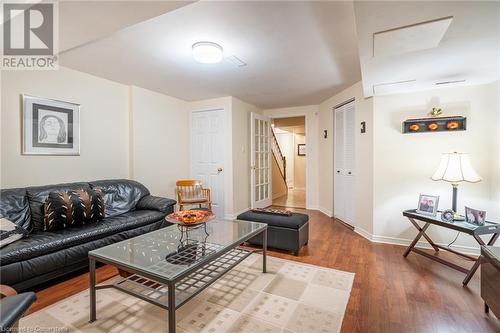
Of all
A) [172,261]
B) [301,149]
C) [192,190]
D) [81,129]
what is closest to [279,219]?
[172,261]

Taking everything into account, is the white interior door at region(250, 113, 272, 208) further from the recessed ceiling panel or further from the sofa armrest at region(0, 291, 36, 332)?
the sofa armrest at region(0, 291, 36, 332)

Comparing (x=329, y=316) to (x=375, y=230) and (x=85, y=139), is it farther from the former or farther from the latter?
(x=85, y=139)

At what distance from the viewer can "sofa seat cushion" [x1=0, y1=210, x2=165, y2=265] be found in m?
1.86

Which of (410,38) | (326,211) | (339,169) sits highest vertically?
(410,38)

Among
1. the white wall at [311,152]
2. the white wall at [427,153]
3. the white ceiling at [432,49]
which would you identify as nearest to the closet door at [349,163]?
the white wall at [427,153]

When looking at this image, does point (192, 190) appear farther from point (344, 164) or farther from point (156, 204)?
point (344, 164)

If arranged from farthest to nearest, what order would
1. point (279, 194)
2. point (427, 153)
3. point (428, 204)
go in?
point (279, 194) → point (427, 153) → point (428, 204)

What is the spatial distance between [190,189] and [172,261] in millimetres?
2850

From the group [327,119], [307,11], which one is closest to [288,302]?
[307,11]

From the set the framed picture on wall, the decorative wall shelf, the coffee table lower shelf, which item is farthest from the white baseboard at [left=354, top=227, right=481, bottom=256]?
the framed picture on wall

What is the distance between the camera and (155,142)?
4.11 metres

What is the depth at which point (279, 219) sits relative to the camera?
2891 mm

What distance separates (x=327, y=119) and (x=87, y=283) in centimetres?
451

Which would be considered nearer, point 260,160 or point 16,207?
point 16,207
